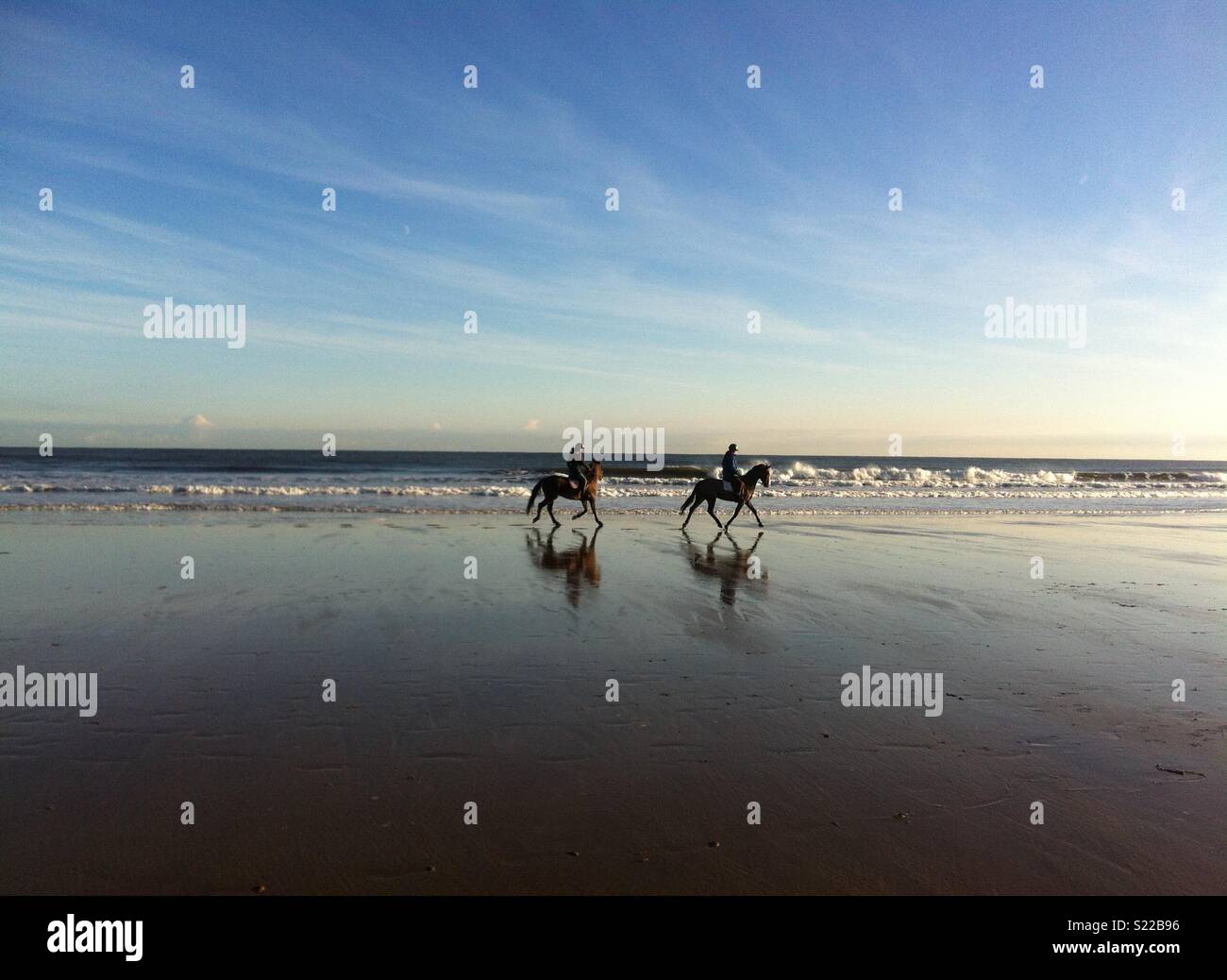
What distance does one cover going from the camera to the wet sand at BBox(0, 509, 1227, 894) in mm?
3666

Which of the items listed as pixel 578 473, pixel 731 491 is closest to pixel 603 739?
pixel 578 473

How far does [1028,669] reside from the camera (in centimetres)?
712

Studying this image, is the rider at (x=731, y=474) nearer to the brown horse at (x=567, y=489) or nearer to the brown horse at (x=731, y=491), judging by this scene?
the brown horse at (x=731, y=491)

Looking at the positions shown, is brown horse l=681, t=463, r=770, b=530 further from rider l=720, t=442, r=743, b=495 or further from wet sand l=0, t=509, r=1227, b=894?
wet sand l=0, t=509, r=1227, b=894

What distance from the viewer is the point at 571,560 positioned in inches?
545

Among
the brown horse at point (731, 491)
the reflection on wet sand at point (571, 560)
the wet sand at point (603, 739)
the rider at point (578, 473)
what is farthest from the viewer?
the rider at point (578, 473)

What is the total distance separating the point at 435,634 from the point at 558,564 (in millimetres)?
5226

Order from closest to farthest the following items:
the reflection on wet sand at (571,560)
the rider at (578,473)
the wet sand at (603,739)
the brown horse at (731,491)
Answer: the wet sand at (603,739) → the reflection on wet sand at (571,560) → the brown horse at (731,491) → the rider at (578,473)

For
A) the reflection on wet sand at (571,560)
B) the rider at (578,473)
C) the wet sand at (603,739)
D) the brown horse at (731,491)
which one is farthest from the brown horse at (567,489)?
the wet sand at (603,739)

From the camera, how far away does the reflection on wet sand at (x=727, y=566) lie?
1143 centimetres

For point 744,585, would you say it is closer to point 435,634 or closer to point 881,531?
point 435,634

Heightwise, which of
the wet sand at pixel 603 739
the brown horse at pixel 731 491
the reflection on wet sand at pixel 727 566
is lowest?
the wet sand at pixel 603 739

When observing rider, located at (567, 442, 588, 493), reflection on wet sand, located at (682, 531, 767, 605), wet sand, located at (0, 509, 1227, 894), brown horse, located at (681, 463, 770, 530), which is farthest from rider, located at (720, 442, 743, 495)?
wet sand, located at (0, 509, 1227, 894)

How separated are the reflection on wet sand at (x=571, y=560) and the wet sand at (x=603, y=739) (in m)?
0.33
